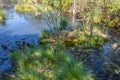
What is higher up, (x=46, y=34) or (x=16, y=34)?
(x=46, y=34)

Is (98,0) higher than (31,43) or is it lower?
higher

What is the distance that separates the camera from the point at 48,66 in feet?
41.5

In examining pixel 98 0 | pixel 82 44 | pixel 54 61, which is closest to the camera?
pixel 54 61

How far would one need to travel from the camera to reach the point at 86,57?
16.8 meters

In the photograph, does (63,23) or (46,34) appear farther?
(63,23)

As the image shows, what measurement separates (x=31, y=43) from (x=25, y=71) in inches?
422

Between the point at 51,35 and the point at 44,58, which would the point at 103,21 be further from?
the point at 44,58

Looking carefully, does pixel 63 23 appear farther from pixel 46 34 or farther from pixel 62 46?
pixel 62 46

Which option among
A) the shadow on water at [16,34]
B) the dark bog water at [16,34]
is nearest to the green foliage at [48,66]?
the shadow on water at [16,34]

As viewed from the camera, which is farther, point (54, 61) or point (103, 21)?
point (103, 21)

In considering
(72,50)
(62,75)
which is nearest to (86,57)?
(72,50)

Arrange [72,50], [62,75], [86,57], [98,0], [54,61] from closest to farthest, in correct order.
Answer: [62,75]
[54,61]
[86,57]
[72,50]
[98,0]

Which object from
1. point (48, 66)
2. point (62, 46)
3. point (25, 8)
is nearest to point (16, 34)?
point (62, 46)

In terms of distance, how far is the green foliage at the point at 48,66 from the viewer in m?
9.79
